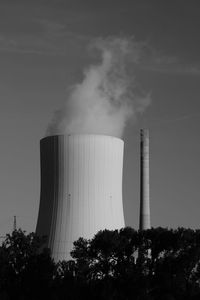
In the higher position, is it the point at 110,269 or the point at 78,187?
the point at 78,187

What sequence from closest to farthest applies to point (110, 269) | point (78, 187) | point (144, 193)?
point (110, 269), point (78, 187), point (144, 193)

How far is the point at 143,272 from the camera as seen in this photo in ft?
73.0

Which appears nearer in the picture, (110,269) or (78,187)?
(110,269)

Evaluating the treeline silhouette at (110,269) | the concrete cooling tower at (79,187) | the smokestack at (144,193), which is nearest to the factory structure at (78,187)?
the concrete cooling tower at (79,187)

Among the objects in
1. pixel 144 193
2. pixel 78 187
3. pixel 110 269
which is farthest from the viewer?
pixel 144 193

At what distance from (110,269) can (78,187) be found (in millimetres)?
3587

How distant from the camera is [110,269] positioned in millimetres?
22250

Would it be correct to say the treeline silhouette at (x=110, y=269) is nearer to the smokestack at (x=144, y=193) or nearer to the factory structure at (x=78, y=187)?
the factory structure at (x=78, y=187)

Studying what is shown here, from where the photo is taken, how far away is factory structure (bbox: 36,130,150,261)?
24.1 m

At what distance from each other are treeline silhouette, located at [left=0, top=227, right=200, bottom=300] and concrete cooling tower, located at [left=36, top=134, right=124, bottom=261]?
143 centimetres

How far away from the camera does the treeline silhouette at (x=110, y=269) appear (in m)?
20.2

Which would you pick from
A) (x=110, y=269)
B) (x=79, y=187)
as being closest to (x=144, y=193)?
(x=79, y=187)

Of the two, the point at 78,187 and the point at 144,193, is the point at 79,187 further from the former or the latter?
the point at 144,193

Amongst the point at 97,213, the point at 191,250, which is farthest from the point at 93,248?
the point at 191,250
